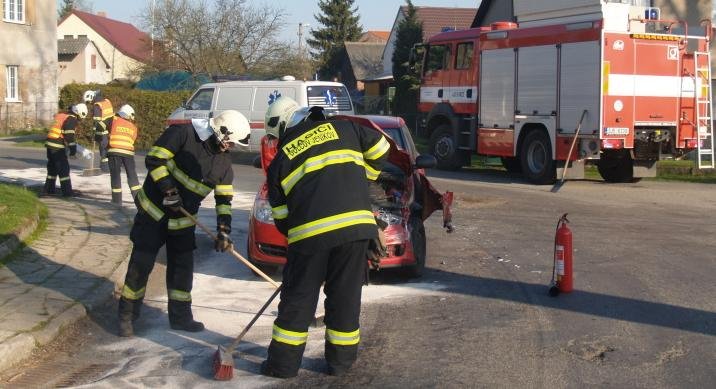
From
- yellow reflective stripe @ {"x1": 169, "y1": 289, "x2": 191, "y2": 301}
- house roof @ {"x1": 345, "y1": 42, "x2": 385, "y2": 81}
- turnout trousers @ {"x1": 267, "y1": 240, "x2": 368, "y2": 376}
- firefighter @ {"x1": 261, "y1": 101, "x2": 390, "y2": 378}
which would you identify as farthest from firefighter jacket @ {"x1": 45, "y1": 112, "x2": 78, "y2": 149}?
house roof @ {"x1": 345, "y1": 42, "x2": 385, "y2": 81}

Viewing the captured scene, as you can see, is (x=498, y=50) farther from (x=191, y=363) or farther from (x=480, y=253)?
(x=191, y=363)

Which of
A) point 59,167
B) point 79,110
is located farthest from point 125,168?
point 79,110

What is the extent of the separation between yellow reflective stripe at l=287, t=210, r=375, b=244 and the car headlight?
3368mm

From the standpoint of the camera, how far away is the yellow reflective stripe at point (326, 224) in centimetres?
564

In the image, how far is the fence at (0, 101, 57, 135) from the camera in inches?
1406

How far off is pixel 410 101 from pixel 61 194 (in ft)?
86.7

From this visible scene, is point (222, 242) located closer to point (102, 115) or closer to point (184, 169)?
point (184, 169)

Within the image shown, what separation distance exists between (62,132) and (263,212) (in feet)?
Answer: 22.4

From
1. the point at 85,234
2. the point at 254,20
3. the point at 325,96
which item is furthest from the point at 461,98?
the point at 254,20

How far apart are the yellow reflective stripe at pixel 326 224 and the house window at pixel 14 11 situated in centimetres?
3348

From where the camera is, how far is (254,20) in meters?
37.6

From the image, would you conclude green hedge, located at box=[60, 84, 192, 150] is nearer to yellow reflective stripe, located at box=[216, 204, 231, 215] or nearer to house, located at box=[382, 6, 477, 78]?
yellow reflective stripe, located at box=[216, 204, 231, 215]

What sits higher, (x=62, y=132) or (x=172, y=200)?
(x=62, y=132)

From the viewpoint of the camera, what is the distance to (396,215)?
9.17 meters
